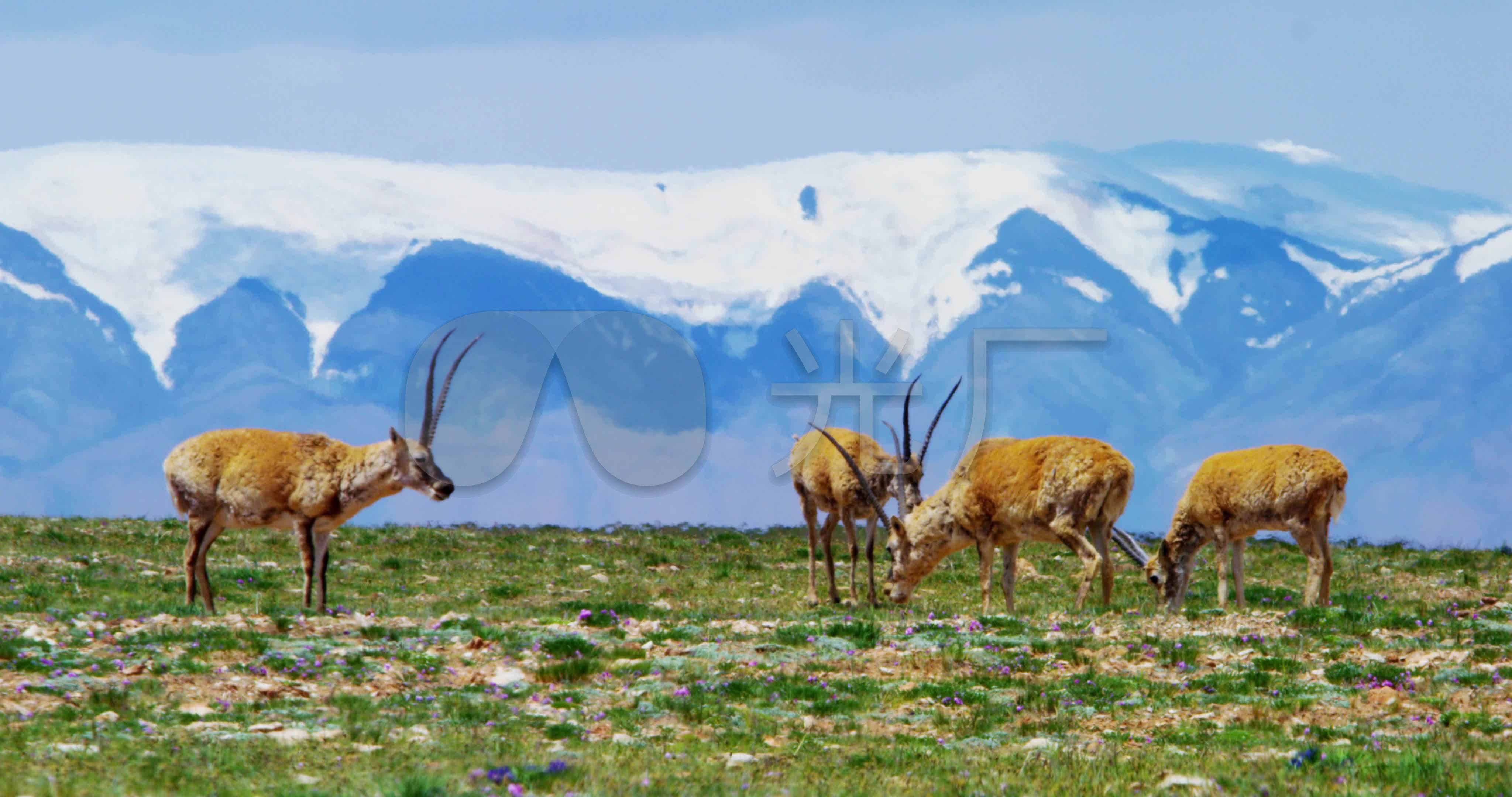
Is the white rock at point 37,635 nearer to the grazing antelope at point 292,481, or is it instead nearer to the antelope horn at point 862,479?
the grazing antelope at point 292,481

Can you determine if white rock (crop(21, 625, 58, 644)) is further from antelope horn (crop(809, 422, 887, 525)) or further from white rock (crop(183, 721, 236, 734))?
antelope horn (crop(809, 422, 887, 525))

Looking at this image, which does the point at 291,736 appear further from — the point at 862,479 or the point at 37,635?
the point at 862,479

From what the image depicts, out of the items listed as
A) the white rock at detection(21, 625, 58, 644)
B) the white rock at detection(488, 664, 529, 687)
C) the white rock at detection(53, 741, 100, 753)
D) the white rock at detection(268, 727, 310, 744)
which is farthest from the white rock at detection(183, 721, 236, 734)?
the white rock at detection(21, 625, 58, 644)

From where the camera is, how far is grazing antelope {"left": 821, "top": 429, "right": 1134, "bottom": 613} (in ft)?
65.7

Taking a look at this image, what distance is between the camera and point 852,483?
23.4 m

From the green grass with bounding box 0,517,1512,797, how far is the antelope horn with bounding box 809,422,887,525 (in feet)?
5.60

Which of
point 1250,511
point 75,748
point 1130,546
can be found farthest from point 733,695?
point 1130,546

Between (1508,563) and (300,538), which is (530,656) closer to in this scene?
(300,538)

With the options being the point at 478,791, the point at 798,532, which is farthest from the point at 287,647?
the point at 798,532

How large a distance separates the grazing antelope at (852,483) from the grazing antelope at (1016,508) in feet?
3.58

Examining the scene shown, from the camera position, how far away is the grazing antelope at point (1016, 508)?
65.7 feet

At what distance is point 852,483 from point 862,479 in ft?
3.88

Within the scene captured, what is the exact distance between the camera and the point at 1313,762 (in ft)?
35.2

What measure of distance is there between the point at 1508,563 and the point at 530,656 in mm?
23670
